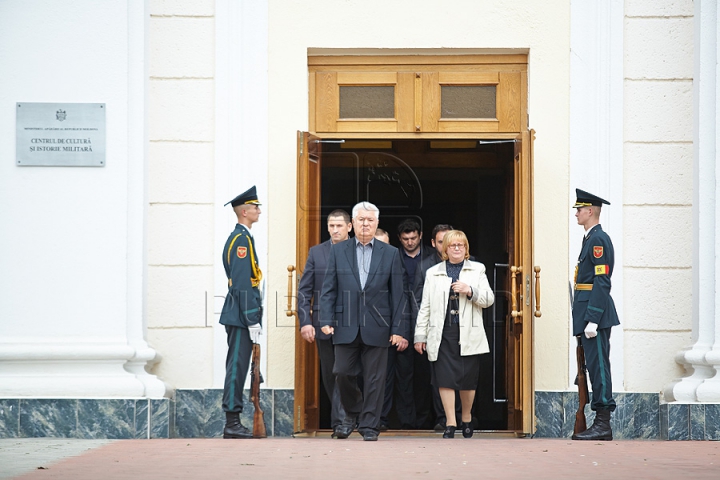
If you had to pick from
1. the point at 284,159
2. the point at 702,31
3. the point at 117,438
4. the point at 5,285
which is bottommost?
the point at 117,438

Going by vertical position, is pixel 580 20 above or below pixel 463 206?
above

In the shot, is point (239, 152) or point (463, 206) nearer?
point (239, 152)

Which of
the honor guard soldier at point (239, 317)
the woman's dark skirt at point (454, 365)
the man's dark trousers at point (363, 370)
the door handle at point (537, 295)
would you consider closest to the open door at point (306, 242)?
the honor guard soldier at point (239, 317)

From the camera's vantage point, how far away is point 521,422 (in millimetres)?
10477

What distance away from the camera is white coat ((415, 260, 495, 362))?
10297 millimetres

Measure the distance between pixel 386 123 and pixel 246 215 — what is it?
5.50 feet

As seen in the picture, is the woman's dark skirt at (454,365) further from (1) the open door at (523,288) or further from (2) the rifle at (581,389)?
(2) the rifle at (581,389)

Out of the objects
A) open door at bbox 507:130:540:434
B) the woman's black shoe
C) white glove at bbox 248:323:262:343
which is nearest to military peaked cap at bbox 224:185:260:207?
white glove at bbox 248:323:262:343

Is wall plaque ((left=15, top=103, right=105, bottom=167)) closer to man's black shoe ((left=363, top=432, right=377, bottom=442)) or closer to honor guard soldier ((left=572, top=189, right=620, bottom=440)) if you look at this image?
man's black shoe ((left=363, top=432, right=377, bottom=442))

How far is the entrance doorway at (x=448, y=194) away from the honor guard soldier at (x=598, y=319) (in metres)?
2.05

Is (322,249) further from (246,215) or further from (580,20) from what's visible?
(580,20)

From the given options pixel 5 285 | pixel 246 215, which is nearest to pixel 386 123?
pixel 246 215

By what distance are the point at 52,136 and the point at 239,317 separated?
7.27ft

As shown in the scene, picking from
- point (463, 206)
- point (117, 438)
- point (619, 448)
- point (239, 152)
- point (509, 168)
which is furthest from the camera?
point (463, 206)
